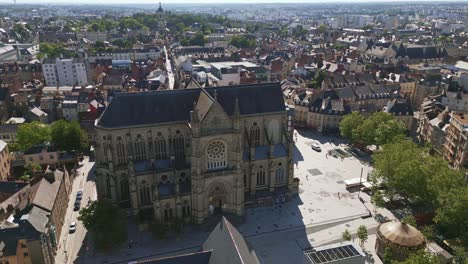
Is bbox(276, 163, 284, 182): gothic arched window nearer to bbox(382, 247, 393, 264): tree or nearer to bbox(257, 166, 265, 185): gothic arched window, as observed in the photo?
bbox(257, 166, 265, 185): gothic arched window

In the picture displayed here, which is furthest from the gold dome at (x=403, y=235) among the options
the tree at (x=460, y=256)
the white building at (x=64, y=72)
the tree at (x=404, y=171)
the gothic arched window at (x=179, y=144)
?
the white building at (x=64, y=72)

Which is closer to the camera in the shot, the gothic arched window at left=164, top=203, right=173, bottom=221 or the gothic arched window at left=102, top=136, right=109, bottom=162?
the gothic arched window at left=164, top=203, right=173, bottom=221

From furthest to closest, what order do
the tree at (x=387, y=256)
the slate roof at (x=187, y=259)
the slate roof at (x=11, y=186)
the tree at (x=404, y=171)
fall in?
1. the slate roof at (x=11, y=186)
2. the tree at (x=404, y=171)
3. the tree at (x=387, y=256)
4. the slate roof at (x=187, y=259)

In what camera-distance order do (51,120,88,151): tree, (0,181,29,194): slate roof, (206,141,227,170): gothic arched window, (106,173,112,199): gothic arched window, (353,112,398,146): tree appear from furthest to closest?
(353,112,398,146): tree < (51,120,88,151): tree < (106,173,112,199): gothic arched window < (0,181,29,194): slate roof < (206,141,227,170): gothic arched window

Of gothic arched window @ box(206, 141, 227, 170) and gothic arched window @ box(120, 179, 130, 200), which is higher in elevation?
gothic arched window @ box(206, 141, 227, 170)

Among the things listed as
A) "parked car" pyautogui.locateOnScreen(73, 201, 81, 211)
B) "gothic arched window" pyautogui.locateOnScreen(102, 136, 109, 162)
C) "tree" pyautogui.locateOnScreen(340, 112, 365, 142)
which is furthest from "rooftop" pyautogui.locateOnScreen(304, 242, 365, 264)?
"tree" pyautogui.locateOnScreen(340, 112, 365, 142)

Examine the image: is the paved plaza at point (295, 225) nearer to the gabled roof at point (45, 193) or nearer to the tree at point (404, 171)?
the tree at point (404, 171)

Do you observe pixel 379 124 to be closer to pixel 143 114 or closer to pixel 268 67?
pixel 143 114
